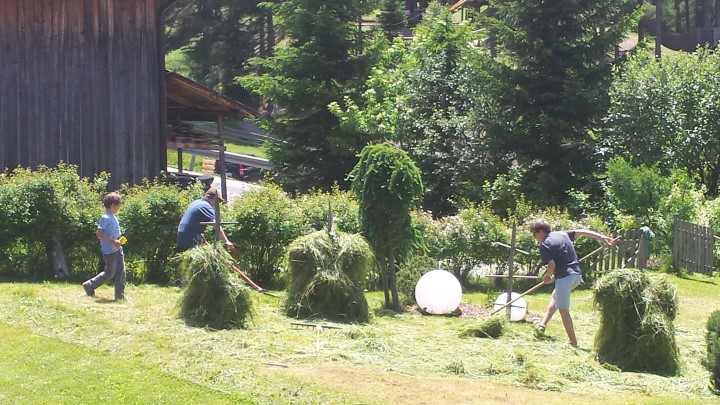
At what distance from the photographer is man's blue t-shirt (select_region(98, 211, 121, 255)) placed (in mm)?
13633

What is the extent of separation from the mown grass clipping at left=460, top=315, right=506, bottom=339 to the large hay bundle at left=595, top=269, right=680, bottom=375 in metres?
1.38

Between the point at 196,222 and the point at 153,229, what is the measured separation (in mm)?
1696

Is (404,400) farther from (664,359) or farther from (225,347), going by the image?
(664,359)

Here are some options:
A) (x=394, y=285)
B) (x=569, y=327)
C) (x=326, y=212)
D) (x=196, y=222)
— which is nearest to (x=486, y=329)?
(x=569, y=327)

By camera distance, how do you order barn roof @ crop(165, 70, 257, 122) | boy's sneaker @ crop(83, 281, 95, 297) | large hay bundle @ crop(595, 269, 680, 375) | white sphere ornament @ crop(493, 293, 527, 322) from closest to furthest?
large hay bundle @ crop(595, 269, 680, 375) < boy's sneaker @ crop(83, 281, 95, 297) < white sphere ornament @ crop(493, 293, 527, 322) < barn roof @ crop(165, 70, 257, 122)

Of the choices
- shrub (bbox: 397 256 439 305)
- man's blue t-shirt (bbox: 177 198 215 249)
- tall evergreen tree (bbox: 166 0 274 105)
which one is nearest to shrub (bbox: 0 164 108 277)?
man's blue t-shirt (bbox: 177 198 215 249)

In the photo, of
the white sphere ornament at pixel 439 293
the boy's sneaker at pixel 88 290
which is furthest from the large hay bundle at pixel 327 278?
the boy's sneaker at pixel 88 290

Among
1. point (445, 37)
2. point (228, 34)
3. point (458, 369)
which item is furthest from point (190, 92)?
point (228, 34)

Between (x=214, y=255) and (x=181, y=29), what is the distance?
136 feet

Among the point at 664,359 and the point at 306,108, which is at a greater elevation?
the point at 306,108

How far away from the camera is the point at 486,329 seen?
12695 mm

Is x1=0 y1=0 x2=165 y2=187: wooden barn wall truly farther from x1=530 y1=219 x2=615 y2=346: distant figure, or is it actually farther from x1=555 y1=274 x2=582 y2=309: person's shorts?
x1=555 y1=274 x2=582 y2=309: person's shorts

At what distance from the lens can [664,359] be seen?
11.3 metres

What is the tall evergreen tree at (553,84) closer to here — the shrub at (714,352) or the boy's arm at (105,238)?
the boy's arm at (105,238)
